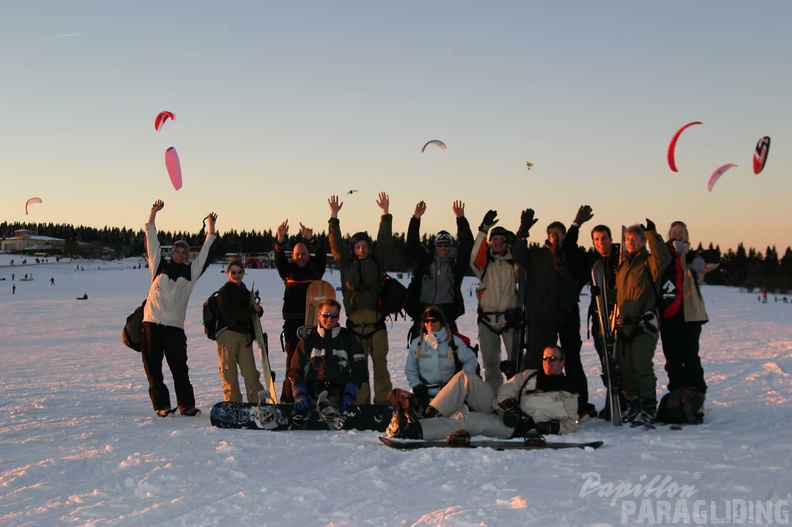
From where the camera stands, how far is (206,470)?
512cm

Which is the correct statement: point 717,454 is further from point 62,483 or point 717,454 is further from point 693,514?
point 62,483

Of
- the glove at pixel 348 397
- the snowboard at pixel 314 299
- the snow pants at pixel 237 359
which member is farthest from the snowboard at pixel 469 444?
the snow pants at pixel 237 359

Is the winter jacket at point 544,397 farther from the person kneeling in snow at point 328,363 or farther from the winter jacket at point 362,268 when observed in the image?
the winter jacket at point 362,268

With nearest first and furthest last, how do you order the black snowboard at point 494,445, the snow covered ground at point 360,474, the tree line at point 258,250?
the snow covered ground at point 360,474 → the black snowboard at point 494,445 → the tree line at point 258,250

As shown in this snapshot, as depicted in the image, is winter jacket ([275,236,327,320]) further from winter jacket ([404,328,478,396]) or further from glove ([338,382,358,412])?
winter jacket ([404,328,478,396])

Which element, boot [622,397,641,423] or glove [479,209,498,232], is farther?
glove [479,209,498,232]

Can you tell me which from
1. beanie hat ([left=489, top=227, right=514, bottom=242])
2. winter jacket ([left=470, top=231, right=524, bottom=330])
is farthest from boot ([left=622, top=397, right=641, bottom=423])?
beanie hat ([left=489, top=227, right=514, bottom=242])

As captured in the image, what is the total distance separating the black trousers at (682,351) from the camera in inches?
286

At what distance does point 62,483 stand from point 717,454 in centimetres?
474

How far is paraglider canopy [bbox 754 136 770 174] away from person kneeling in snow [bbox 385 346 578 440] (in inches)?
128

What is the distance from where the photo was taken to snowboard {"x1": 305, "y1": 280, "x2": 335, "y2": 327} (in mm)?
7695

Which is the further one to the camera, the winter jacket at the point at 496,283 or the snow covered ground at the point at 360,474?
the winter jacket at the point at 496,283

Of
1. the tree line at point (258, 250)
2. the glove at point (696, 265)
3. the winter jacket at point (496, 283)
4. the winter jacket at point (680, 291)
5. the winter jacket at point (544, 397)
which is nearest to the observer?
the winter jacket at point (544, 397)

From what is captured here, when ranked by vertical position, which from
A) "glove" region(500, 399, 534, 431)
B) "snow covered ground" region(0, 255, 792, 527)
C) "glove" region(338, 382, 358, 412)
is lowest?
"snow covered ground" region(0, 255, 792, 527)
